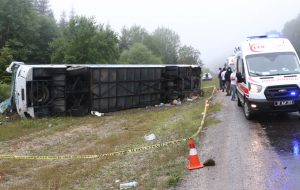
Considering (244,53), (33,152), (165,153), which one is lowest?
(33,152)

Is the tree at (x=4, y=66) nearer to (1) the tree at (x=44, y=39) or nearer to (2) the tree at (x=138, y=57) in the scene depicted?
(1) the tree at (x=44, y=39)

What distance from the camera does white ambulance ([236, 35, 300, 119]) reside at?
12.9 metres

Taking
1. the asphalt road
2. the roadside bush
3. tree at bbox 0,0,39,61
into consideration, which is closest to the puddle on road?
the asphalt road

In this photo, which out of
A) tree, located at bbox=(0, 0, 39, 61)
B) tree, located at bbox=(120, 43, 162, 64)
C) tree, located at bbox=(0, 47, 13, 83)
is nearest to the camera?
tree, located at bbox=(0, 47, 13, 83)

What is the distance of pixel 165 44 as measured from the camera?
379ft

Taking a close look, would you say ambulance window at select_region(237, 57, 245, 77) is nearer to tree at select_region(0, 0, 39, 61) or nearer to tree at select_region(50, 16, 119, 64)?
tree at select_region(50, 16, 119, 64)

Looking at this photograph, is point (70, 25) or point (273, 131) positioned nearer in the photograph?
point (273, 131)

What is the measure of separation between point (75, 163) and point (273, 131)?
17.7 feet

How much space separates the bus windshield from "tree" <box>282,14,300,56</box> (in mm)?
69215

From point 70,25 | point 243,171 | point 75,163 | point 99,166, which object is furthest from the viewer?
point 70,25

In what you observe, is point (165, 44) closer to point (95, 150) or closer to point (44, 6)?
point (44, 6)

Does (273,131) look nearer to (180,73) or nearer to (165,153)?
(165,153)

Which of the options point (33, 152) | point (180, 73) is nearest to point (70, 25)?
point (180, 73)

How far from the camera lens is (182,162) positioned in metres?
9.71
